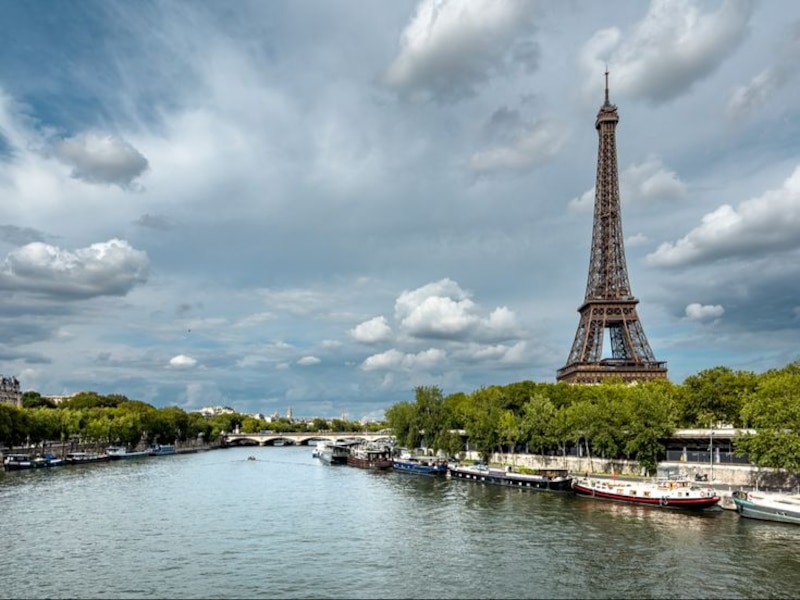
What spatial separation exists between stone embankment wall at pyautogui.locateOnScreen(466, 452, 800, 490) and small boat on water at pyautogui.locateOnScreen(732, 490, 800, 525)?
26.4 feet

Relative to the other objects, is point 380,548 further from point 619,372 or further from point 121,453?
point 121,453

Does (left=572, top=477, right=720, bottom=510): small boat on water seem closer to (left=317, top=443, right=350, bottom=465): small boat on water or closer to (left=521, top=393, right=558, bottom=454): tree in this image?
(left=521, top=393, right=558, bottom=454): tree

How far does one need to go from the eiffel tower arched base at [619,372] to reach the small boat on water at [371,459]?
41.6 meters

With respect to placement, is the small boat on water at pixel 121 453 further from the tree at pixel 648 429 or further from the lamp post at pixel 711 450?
the lamp post at pixel 711 450

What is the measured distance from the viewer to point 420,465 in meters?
118

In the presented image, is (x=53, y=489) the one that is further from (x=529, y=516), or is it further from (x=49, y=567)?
(x=529, y=516)

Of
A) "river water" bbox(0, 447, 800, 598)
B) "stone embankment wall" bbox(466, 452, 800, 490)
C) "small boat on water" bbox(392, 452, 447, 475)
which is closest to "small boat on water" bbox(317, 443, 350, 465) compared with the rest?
"small boat on water" bbox(392, 452, 447, 475)

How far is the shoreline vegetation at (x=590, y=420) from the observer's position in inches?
2815

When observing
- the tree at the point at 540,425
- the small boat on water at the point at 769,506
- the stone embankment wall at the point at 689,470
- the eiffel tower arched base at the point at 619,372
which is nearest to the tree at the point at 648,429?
the stone embankment wall at the point at 689,470

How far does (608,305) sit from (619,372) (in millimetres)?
15772

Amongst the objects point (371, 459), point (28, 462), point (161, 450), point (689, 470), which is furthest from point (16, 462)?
point (689, 470)

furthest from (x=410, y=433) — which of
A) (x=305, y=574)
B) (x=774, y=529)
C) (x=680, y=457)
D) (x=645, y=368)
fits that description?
(x=305, y=574)

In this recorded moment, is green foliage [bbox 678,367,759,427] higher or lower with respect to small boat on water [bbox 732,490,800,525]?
higher

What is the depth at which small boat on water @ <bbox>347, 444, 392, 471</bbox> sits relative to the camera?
128625 mm
